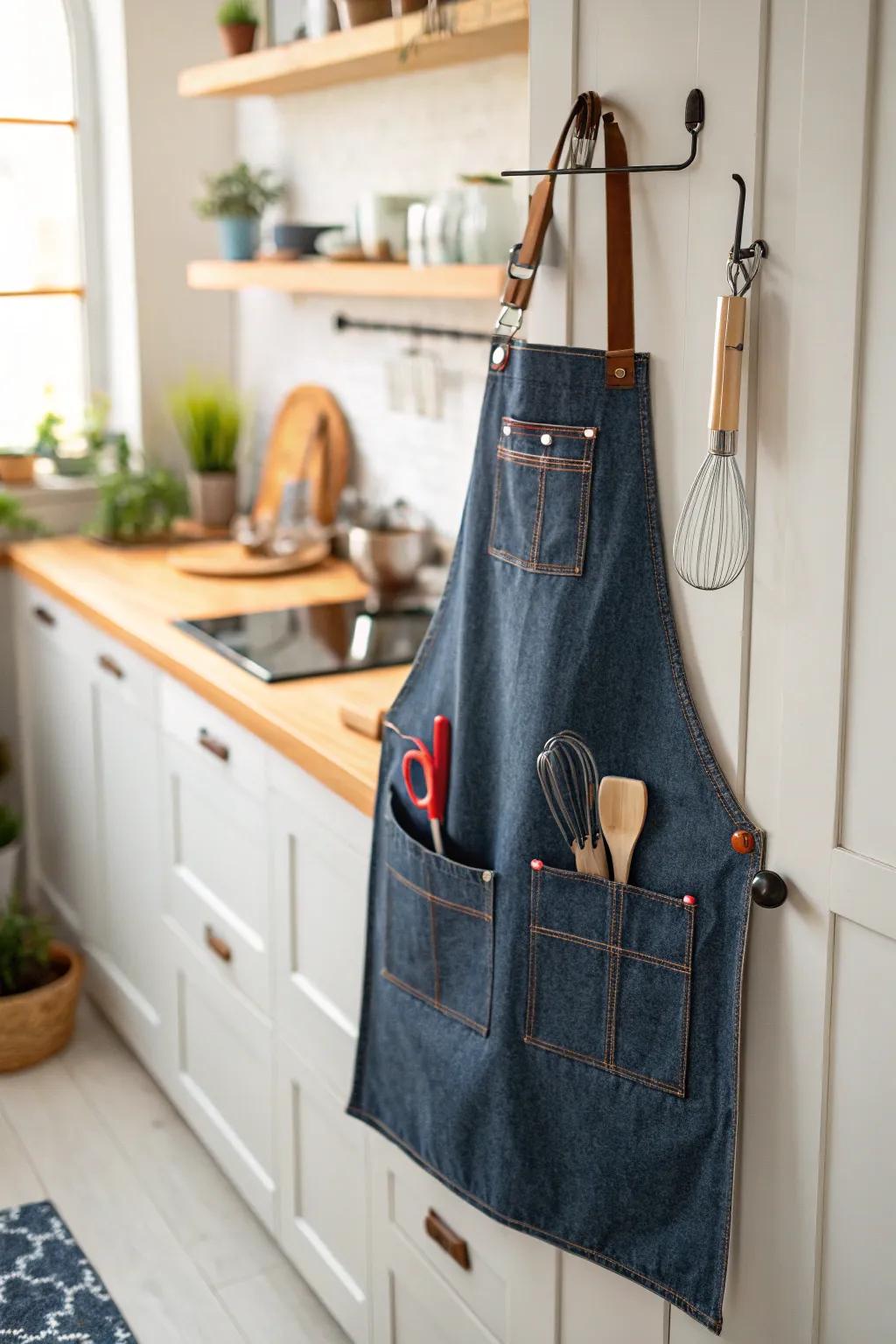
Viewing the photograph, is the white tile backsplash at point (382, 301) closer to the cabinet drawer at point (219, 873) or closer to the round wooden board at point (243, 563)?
the round wooden board at point (243, 563)

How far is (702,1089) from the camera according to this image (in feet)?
4.63

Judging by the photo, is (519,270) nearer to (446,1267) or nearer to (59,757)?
(446,1267)

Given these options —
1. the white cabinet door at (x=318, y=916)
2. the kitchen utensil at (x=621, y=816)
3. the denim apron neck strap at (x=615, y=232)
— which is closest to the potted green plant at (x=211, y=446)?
the white cabinet door at (x=318, y=916)

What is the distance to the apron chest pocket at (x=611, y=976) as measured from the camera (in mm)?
→ 1423

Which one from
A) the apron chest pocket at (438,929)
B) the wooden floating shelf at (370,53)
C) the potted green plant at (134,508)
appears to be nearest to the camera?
the apron chest pocket at (438,929)

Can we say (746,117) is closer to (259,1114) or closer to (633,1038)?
(633,1038)

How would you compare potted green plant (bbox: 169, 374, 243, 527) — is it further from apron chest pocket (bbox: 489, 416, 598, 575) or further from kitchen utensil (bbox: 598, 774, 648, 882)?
kitchen utensil (bbox: 598, 774, 648, 882)

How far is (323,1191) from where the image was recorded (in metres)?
2.29

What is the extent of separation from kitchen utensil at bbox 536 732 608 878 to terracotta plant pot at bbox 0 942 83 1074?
1.95 m

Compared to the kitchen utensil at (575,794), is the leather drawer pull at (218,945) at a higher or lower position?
lower

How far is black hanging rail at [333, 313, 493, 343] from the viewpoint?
2.98m

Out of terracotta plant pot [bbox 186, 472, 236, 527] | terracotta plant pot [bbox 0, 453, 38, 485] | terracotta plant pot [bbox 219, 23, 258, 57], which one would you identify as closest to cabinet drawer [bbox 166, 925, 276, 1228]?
terracotta plant pot [bbox 186, 472, 236, 527]

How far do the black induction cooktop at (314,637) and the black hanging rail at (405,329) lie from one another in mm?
564

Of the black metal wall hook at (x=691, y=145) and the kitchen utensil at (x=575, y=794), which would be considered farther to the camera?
the kitchen utensil at (x=575, y=794)
